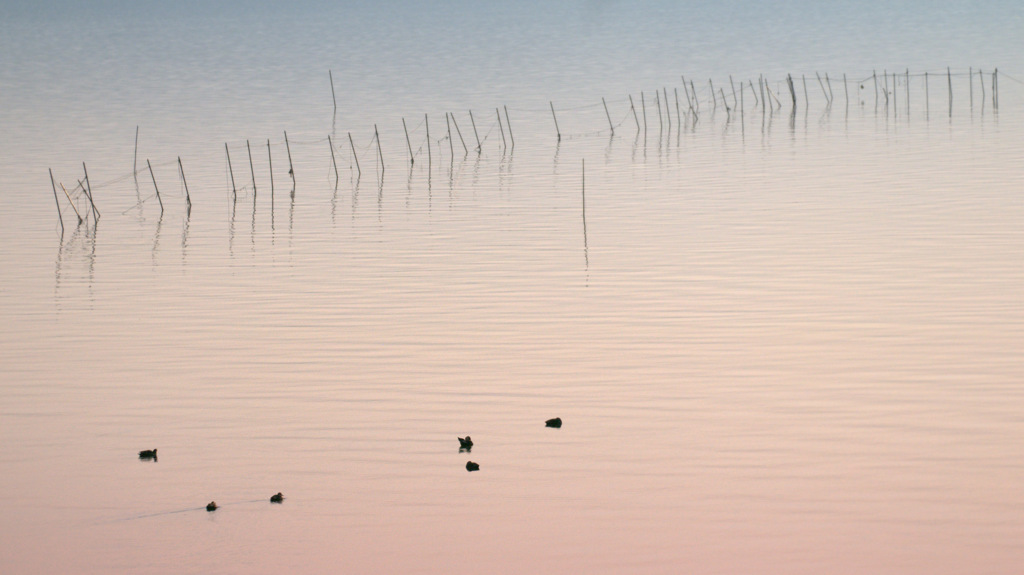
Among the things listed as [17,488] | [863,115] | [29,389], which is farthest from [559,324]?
[863,115]

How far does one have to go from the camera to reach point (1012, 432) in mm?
9359

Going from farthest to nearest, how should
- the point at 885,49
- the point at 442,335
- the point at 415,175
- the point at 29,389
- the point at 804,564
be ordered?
the point at 885,49 < the point at 415,175 < the point at 442,335 < the point at 29,389 < the point at 804,564

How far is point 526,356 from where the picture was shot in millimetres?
11797

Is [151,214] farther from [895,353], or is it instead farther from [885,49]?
[885,49]

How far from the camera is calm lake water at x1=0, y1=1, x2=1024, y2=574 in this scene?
8039 mm

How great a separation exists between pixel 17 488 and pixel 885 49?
5668 centimetres

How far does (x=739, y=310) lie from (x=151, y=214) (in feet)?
35.8

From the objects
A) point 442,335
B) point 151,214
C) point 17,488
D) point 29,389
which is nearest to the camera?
point 17,488

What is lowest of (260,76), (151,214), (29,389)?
(29,389)

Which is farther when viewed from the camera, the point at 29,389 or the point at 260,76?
the point at 260,76

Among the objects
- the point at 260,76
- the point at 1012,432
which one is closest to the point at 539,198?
the point at 1012,432

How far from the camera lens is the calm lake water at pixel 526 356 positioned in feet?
26.4

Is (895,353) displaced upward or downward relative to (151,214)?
downward

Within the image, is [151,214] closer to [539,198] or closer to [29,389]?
[539,198]
